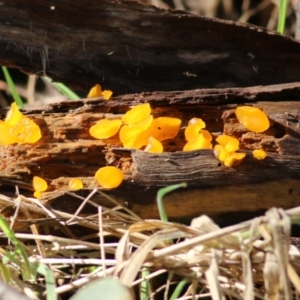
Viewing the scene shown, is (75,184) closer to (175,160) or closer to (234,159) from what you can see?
(175,160)

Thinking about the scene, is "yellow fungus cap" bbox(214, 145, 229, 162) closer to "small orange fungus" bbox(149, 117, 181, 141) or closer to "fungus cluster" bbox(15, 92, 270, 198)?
"fungus cluster" bbox(15, 92, 270, 198)

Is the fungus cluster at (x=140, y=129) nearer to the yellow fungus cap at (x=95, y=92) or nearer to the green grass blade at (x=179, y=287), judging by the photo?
the yellow fungus cap at (x=95, y=92)

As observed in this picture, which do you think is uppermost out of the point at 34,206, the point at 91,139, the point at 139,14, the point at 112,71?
the point at 139,14

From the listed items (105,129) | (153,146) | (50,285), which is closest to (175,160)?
(153,146)

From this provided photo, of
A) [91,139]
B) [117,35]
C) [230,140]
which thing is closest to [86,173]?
[91,139]

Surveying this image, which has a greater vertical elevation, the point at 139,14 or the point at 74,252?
the point at 139,14

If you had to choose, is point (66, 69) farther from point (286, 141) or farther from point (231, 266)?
point (231, 266)
